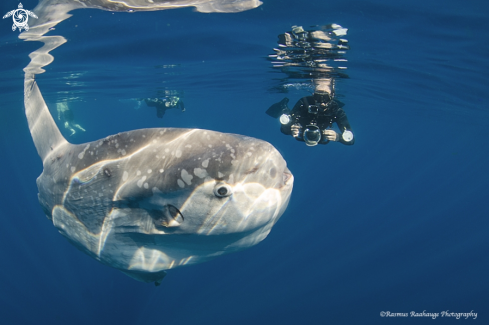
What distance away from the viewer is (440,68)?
34.5 feet

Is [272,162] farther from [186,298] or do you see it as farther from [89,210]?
[186,298]

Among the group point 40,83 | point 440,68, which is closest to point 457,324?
point 440,68

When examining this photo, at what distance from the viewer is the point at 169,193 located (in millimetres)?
1938

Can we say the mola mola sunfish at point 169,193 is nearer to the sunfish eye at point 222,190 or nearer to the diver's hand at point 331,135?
the sunfish eye at point 222,190

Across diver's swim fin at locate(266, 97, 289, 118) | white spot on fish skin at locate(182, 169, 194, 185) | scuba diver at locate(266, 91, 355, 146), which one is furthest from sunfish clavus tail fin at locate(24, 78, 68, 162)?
diver's swim fin at locate(266, 97, 289, 118)

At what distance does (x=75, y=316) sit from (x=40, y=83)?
34.0ft

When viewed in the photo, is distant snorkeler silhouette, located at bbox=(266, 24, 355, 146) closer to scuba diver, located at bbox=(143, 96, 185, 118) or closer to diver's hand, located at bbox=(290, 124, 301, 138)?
diver's hand, located at bbox=(290, 124, 301, 138)

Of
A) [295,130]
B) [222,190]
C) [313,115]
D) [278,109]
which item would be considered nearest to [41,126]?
[222,190]

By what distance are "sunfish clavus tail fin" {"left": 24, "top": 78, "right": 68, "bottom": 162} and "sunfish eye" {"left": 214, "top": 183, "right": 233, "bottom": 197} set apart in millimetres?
2071

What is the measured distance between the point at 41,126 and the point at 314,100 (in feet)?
21.8

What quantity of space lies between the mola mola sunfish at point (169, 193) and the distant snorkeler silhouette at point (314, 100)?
4851mm

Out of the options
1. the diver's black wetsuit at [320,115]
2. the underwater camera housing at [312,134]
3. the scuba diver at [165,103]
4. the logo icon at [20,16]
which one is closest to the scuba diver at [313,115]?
the diver's black wetsuit at [320,115]

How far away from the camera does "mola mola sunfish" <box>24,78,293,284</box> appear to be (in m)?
1.91

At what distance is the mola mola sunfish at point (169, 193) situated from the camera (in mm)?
1909
